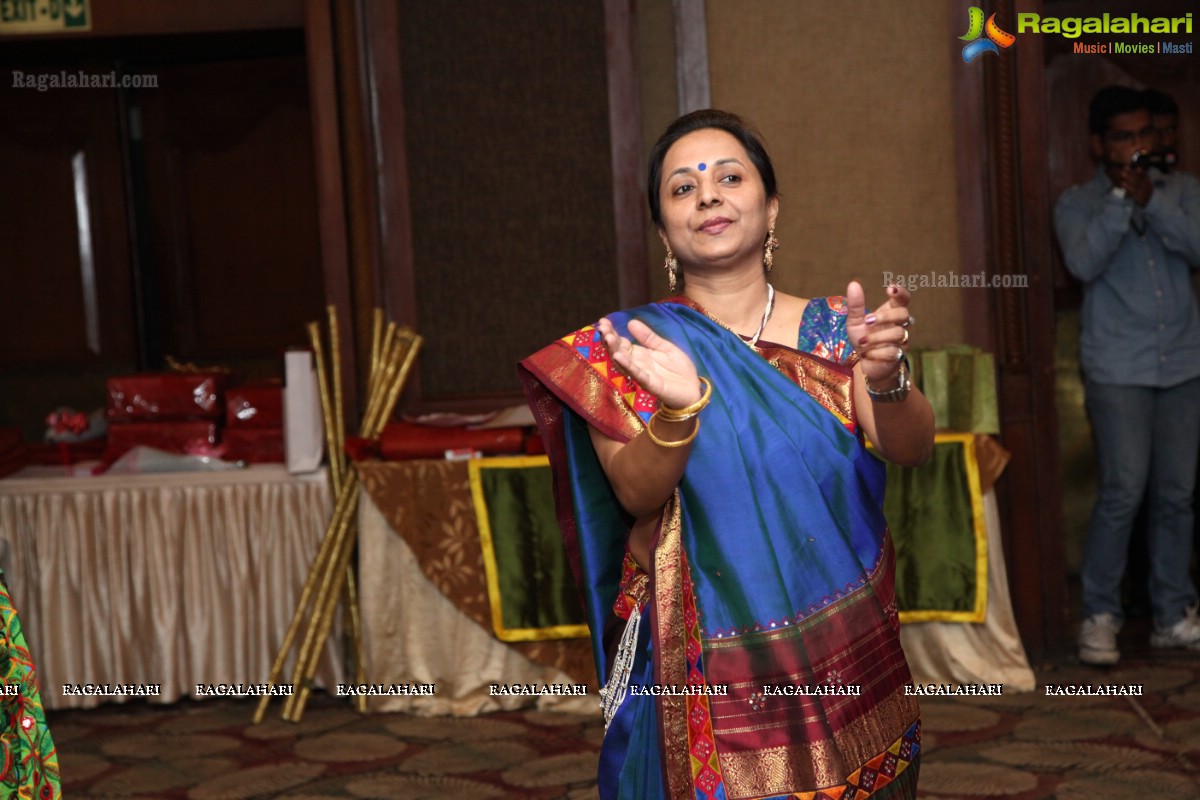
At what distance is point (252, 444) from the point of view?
3734 millimetres

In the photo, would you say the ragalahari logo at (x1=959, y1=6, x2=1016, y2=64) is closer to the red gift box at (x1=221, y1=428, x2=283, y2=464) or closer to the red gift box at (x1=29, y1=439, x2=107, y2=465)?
the red gift box at (x1=221, y1=428, x2=283, y2=464)

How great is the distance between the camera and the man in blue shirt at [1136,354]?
3684 millimetres

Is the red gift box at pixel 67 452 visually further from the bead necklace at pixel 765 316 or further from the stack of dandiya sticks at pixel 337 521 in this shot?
the bead necklace at pixel 765 316

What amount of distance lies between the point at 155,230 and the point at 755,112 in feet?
10.2

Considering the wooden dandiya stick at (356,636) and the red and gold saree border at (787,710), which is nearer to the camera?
the red and gold saree border at (787,710)

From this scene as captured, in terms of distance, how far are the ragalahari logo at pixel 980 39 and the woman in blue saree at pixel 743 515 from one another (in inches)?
87.6

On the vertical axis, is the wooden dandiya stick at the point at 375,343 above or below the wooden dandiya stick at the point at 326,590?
above

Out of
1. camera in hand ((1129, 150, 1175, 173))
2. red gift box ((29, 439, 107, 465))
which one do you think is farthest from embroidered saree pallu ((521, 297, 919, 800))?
red gift box ((29, 439, 107, 465))

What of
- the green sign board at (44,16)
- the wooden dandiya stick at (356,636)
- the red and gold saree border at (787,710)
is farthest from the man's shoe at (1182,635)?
the green sign board at (44,16)

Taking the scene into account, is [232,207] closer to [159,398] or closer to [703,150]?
[159,398]

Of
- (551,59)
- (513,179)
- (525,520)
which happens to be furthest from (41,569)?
(551,59)

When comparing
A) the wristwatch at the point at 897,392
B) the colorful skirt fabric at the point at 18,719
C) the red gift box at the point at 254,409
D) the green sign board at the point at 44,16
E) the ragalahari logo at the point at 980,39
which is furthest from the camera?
the green sign board at the point at 44,16

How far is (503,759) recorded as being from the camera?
10.2ft

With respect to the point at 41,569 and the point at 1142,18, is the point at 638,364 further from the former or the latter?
the point at 1142,18
